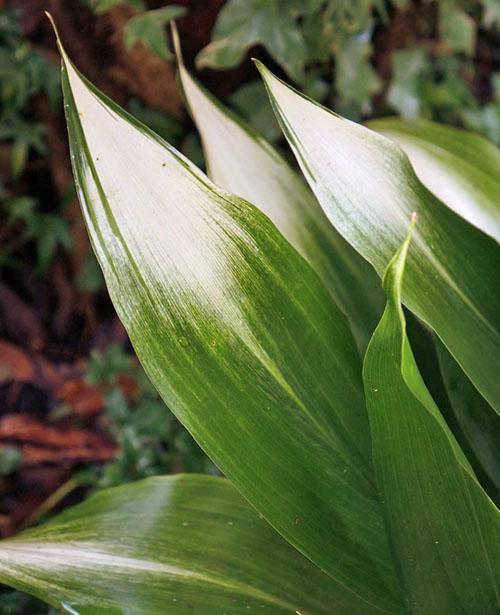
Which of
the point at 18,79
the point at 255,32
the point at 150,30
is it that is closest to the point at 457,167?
the point at 255,32

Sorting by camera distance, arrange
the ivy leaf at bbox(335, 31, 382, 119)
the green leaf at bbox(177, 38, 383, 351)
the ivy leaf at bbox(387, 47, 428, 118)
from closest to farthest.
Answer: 1. the green leaf at bbox(177, 38, 383, 351)
2. the ivy leaf at bbox(335, 31, 382, 119)
3. the ivy leaf at bbox(387, 47, 428, 118)

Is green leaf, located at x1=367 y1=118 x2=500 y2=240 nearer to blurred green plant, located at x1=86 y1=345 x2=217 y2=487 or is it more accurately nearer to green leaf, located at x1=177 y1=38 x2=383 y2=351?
green leaf, located at x1=177 y1=38 x2=383 y2=351

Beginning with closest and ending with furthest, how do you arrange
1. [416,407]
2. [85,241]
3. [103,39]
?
1. [416,407]
2. [103,39]
3. [85,241]

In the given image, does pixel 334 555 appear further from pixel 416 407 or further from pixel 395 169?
pixel 395 169

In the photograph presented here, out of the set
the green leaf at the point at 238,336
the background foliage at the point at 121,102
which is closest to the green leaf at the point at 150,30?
the background foliage at the point at 121,102

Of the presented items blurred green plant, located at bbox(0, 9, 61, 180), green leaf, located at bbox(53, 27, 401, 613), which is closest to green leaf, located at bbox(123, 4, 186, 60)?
blurred green plant, located at bbox(0, 9, 61, 180)

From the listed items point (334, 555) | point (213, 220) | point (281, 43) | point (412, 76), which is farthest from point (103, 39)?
point (334, 555)
